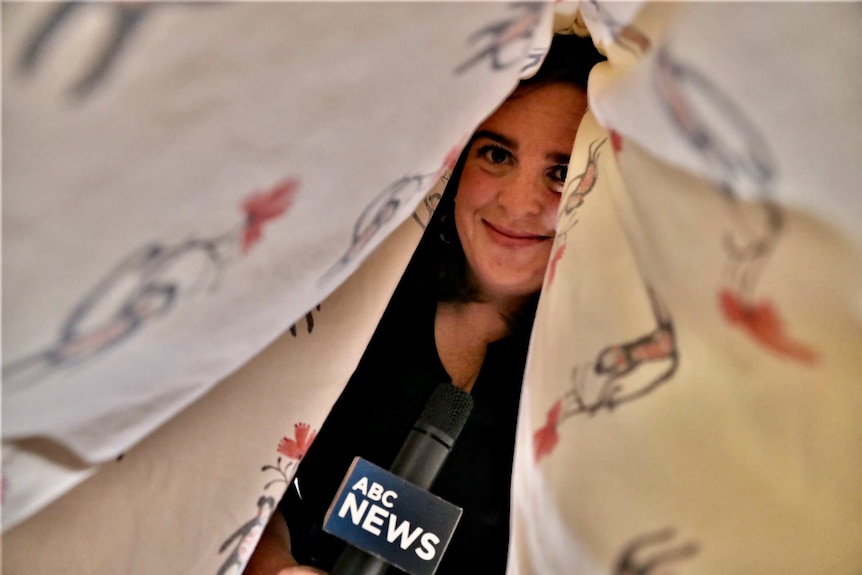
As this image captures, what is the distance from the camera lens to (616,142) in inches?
16.7

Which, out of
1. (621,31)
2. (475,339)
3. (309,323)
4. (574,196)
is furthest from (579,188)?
(475,339)

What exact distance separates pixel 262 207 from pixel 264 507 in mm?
302

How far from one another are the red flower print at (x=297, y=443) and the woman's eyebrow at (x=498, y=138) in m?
0.37

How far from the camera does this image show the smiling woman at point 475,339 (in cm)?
68

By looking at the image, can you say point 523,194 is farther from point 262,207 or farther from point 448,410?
point 262,207

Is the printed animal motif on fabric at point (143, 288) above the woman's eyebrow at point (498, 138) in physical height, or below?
below

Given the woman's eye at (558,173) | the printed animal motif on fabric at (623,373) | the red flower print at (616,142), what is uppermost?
the woman's eye at (558,173)

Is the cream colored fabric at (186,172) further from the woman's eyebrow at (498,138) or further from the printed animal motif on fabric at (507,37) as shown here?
the woman's eyebrow at (498,138)

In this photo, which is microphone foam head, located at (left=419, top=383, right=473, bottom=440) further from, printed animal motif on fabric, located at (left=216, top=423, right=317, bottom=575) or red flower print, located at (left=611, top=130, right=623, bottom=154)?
red flower print, located at (left=611, top=130, right=623, bottom=154)

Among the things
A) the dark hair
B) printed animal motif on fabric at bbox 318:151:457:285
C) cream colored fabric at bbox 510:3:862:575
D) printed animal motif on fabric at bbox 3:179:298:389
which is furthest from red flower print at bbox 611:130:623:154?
the dark hair

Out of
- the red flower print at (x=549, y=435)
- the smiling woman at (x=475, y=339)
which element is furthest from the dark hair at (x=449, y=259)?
the red flower print at (x=549, y=435)

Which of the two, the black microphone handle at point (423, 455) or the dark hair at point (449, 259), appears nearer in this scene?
the black microphone handle at point (423, 455)

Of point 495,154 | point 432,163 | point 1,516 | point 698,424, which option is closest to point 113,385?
point 1,516

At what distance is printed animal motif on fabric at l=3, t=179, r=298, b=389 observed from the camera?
32 cm
